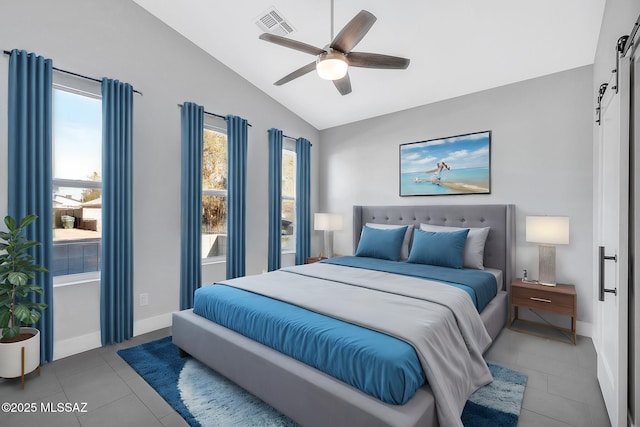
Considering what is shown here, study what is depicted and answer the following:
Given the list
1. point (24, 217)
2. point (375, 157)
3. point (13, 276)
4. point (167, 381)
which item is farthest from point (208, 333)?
point (375, 157)

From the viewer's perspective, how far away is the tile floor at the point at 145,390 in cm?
180

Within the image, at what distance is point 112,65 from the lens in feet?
9.56

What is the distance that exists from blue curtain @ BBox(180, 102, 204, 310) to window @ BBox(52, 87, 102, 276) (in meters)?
0.76

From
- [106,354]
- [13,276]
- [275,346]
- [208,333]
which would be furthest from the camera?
[106,354]

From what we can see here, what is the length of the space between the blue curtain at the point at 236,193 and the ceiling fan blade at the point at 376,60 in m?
2.01

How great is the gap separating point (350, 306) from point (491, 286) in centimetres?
170

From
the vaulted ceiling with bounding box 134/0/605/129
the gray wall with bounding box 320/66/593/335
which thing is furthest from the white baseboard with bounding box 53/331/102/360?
the gray wall with bounding box 320/66/593/335

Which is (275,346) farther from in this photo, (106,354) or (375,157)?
(375,157)

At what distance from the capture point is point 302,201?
489 centimetres

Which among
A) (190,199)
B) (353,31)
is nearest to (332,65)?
(353,31)

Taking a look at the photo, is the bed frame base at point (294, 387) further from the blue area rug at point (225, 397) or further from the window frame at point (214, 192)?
the window frame at point (214, 192)

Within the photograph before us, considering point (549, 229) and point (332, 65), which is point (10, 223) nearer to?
point (332, 65)

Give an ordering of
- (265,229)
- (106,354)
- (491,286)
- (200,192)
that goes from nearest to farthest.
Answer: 1. (106,354)
2. (491,286)
3. (200,192)
4. (265,229)

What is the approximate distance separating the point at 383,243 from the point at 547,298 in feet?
5.53
